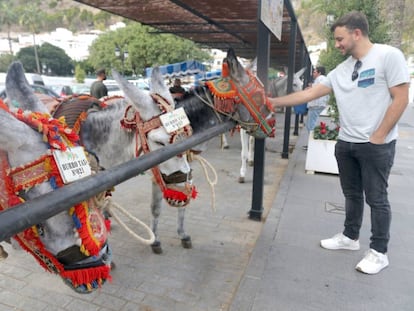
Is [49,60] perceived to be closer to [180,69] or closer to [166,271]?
[180,69]

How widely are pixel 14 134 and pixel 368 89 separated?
109 inches

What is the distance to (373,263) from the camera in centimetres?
312

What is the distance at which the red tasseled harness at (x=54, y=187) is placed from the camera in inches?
49.4

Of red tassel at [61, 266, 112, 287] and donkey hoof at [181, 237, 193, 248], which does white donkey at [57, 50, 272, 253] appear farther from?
red tassel at [61, 266, 112, 287]

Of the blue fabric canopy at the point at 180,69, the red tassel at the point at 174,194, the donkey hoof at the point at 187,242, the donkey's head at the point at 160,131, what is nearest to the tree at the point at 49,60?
the blue fabric canopy at the point at 180,69

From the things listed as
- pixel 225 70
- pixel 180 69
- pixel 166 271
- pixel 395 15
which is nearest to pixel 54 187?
pixel 166 271

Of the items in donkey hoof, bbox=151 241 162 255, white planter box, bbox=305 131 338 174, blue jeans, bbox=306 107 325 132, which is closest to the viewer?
donkey hoof, bbox=151 241 162 255

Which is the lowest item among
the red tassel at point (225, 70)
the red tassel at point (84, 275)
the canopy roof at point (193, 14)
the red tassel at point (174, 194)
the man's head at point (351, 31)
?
the red tassel at point (174, 194)

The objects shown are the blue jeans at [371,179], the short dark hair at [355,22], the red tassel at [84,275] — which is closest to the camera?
the red tassel at [84,275]

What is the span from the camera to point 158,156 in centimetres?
176

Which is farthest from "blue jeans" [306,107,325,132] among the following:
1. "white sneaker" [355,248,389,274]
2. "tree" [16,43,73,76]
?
"tree" [16,43,73,76]

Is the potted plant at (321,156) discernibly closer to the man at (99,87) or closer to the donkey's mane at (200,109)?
the donkey's mane at (200,109)

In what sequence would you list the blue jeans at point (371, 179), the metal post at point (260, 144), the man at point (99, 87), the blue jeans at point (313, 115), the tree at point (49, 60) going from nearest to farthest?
the blue jeans at point (371, 179)
the metal post at point (260, 144)
the blue jeans at point (313, 115)
the man at point (99, 87)
the tree at point (49, 60)

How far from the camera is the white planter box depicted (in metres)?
6.30
